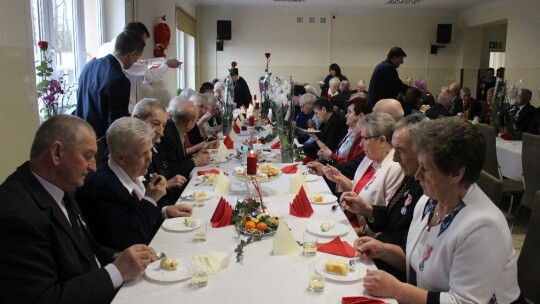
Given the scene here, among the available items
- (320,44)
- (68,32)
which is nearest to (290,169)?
(68,32)

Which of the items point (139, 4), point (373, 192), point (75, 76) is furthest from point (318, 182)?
point (139, 4)

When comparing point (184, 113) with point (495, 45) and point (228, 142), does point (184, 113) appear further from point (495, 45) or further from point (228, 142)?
point (495, 45)

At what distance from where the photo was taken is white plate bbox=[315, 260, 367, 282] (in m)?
1.66

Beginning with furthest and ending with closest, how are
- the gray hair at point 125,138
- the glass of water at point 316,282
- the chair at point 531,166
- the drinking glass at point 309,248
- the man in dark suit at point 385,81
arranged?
1. the man in dark suit at point 385,81
2. the chair at point 531,166
3. the gray hair at point 125,138
4. the drinking glass at point 309,248
5. the glass of water at point 316,282

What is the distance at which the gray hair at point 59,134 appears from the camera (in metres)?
1.55

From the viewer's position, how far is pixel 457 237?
59.7 inches

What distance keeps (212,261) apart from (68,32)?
370 cm

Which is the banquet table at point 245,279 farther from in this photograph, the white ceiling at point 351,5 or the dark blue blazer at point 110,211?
the white ceiling at point 351,5

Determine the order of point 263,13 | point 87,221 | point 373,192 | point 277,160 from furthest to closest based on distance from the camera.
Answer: point 263,13
point 277,160
point 373,192
point 87,221

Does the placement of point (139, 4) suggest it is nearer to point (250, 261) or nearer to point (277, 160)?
point (277, 160)

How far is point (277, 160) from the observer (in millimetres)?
4016

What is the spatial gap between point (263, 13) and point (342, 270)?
431 inches

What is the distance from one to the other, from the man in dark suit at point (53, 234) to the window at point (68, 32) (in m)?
2.39

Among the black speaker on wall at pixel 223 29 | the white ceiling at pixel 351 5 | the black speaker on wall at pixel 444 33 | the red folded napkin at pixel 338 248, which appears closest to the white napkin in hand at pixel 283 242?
the red folded napkin at pixel 338 248
